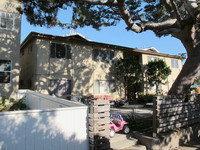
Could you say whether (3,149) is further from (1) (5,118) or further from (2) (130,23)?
(2) (130,23)

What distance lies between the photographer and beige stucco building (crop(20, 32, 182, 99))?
11891mm

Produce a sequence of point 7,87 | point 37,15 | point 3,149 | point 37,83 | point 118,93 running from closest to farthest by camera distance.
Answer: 1. point 3,149
2. point 37,15
3. point 7,87
4. point 37,83
5. point 118,93

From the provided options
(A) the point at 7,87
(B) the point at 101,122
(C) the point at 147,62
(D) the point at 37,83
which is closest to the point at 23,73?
(D) the point at 37,83

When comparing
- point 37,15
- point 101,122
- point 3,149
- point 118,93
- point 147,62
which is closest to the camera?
point 3,149

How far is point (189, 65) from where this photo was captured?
6969 mm

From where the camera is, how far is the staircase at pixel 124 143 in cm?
488

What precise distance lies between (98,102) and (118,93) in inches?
447

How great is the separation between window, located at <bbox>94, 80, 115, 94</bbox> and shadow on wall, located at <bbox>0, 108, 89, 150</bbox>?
1008 cm

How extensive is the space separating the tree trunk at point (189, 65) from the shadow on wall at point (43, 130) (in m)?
4.75

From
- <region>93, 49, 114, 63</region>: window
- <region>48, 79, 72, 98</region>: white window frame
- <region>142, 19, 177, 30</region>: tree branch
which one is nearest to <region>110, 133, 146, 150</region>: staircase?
<region>142, 19, 177, 30</region>: tree branch

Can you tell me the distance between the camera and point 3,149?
3143 mm

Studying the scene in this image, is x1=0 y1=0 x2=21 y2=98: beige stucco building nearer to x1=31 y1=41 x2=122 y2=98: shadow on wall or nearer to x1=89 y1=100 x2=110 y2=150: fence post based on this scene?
x1=31 y1=41 x2=122 y2=98: shadow on wall

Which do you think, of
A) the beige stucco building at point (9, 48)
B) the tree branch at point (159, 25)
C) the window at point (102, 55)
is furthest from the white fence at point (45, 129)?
the window at point (102, 55)

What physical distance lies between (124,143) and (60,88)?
8473 mm
